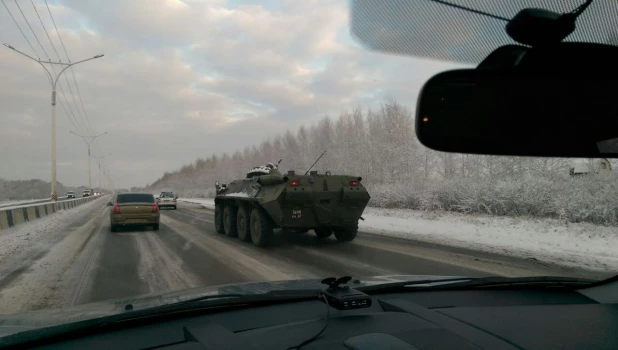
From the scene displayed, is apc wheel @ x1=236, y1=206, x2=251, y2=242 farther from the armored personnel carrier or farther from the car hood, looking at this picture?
the car hood

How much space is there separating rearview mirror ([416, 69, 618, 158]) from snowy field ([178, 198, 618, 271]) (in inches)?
296

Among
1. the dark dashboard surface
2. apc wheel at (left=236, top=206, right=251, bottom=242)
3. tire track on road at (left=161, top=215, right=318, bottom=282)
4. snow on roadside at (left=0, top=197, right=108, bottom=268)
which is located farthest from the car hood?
apc wheel at (left=236, top=206, right=251, bottom=242)

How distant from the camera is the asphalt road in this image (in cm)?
659

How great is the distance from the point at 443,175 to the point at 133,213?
51.3ft

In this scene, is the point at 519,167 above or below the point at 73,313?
above

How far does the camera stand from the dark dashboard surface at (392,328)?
222cm

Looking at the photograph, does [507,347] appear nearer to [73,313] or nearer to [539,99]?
[539,99]

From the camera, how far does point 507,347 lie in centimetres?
222

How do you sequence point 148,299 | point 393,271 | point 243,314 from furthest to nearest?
1. point 393,271
2. point 148,299
3. point 243,314

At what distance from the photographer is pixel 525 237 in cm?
1338

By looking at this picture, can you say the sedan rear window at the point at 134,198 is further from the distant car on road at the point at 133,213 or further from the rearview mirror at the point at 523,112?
the rearview mirror at the point at 523,112

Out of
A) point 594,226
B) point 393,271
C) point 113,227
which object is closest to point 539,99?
point 393,271

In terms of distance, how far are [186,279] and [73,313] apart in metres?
4.42

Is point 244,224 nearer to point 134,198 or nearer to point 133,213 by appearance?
point 133,213
